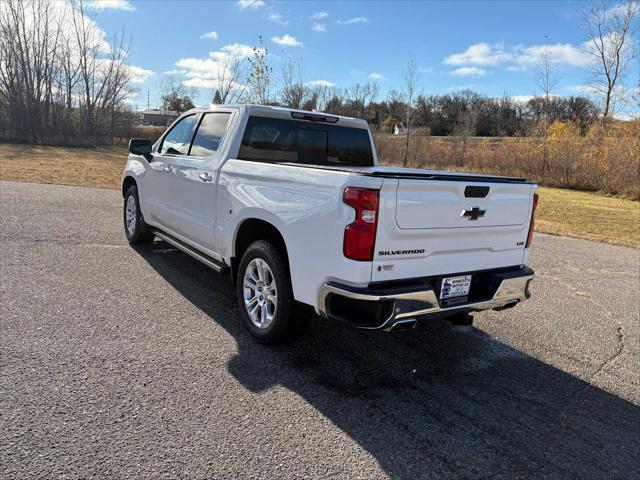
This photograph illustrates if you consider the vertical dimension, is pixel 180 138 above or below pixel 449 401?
above

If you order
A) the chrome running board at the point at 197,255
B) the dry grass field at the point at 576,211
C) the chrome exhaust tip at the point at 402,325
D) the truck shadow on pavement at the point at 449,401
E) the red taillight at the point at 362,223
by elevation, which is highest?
the red taillight at the point at 362,223

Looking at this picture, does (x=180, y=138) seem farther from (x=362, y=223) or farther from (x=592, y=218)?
(x=592, y=218)

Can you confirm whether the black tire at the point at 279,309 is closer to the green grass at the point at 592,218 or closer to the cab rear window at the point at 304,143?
the cab rear window at the point at 304,143

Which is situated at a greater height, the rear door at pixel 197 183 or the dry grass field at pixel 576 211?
the rear door at pixel 197 183

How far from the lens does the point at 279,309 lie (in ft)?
11.8

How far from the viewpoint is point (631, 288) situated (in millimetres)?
6641

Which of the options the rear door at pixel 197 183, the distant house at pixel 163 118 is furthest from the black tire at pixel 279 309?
the distant house at pixel 163 118

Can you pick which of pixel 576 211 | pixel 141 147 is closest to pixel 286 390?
pixel 141 147

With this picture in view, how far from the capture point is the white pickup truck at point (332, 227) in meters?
2.97

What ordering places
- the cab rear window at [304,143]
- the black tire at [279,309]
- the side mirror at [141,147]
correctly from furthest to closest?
the side mirror at [141,147], the cab rear window at [304,143], the black tire at [279,309]

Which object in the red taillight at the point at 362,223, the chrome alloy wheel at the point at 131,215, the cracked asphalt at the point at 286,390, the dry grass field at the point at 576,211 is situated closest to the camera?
the cracked asphalt at the point at 286,390

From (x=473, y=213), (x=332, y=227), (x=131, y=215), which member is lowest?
(x=131, y=215)

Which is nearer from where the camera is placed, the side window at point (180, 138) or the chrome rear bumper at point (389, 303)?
the chrome rear bumper at point (389, 303)

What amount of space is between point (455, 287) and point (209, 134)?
118 inches
